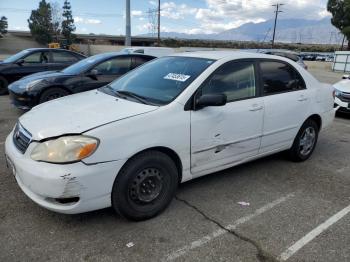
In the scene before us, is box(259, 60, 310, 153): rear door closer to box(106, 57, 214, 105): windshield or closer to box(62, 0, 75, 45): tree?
box(106, 57, 214, 105): windshield

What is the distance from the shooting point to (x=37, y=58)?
413 inches

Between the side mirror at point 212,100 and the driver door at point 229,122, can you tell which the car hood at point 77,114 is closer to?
the side mirror at point 212,100

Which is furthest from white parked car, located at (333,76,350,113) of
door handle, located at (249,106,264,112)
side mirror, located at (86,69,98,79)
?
side mirror, located at (86,69,98,79)

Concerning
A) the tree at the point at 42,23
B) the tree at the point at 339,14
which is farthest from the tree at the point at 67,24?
the tree at the point at 339,14

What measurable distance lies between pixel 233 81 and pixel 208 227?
172 centimetres

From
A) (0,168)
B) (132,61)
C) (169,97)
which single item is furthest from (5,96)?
(169,97)

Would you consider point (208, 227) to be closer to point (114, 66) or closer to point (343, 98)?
point (114, 66)

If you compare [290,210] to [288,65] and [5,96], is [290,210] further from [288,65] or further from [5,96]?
[5,96]

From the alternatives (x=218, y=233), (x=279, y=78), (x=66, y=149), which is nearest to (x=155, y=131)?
(x=66, y=149)

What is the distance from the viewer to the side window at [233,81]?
3871 millimetres

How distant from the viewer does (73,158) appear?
2.91m

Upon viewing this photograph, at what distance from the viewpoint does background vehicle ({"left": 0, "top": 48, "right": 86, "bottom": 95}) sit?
10172 mm

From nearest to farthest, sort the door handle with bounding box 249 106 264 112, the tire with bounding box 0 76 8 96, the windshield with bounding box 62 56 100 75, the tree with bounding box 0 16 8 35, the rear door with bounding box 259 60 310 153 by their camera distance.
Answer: the door handle with bounding box 249 106 264 112 → the rear door with bounding box 259 60 310 153 → the windshield with bounding box 62 56 100 75 → the tire with bounding box 0 76 8 96 → the tree with bounding box 0 16 8 35

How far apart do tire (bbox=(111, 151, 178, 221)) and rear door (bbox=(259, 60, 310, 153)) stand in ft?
5.10
